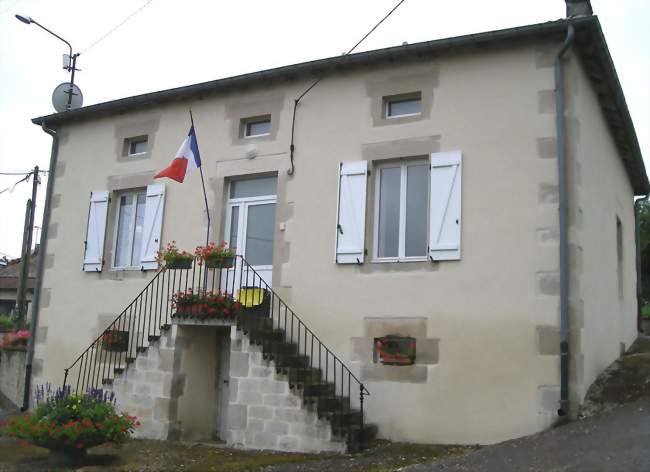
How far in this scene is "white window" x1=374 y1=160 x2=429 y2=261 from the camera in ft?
29.1

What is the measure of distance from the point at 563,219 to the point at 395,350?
8.21 ft

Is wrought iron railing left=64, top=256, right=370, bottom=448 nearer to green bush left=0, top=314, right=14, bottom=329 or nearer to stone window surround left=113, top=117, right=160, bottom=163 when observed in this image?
stone window surround left=113, top=117, right=160, bottom=163

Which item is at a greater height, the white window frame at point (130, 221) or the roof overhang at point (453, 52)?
the roof overhang at point (453, 52)

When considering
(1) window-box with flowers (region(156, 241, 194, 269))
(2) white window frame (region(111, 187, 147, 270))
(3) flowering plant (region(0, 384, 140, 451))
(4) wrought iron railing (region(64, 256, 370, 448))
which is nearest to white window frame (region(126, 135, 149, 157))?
(2) white window frame (region(111, 187, 147, 270))

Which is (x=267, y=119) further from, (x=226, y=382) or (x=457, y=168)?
(x=226, y=382)

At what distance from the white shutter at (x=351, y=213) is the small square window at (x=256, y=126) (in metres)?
1.59

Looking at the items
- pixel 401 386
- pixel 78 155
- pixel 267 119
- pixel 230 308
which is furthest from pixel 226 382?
pixel 78 155

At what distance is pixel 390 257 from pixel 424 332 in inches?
42.9

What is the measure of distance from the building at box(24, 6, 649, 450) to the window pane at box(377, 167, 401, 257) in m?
0.02

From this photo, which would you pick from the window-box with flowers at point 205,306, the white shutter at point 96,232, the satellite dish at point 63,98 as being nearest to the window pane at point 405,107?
the window-box with flowers at point 205,306

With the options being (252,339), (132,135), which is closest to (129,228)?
(132,135)

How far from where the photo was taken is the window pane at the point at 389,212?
9.04 m

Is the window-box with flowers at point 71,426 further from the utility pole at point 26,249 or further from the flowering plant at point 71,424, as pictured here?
the utility pole at point 26,249

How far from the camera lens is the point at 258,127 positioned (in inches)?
412
